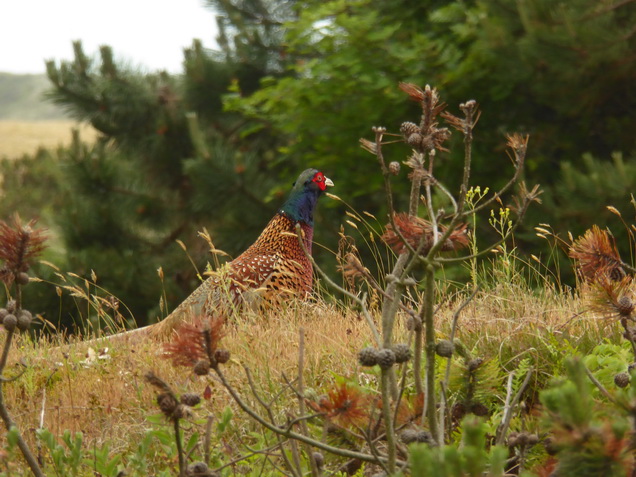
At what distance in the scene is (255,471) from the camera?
6.59ft

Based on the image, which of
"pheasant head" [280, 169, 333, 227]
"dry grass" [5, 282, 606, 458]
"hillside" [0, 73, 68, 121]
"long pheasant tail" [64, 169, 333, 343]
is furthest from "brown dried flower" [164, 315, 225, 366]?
"hillside" [0, 73, 68, 121]

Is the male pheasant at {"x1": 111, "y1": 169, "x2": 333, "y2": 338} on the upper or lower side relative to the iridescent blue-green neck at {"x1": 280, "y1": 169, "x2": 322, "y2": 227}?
lower

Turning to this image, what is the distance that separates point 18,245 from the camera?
1.59 m

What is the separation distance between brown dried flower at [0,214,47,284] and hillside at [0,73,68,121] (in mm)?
123501

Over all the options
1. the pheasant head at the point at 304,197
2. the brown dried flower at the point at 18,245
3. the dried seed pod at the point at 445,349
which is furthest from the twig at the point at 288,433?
the pheasant head at the point at 304,197

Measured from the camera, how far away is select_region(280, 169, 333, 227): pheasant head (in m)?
4.84

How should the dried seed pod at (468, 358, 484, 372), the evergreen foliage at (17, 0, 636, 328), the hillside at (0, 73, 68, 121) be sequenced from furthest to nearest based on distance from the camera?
the hillside at (0, 73, 68, 121) < the evergreen foliage at (17, 0, 636, 328) < the dried seed pod at (468, 358, 484, 372)

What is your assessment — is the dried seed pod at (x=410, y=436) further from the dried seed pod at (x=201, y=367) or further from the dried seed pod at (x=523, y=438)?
the dried seed pod at (x=201, y=367)

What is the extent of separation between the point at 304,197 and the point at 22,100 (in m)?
133

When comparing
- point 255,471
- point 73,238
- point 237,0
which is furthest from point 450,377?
point 237,0

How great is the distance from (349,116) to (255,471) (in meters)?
7.67

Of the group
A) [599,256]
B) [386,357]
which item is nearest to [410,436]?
[386,357]

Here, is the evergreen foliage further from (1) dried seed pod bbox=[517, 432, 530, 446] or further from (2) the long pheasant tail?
(1) dried seed pod bbox=[517, 432, 530, 446]

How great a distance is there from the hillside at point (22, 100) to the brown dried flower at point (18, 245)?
405ft
